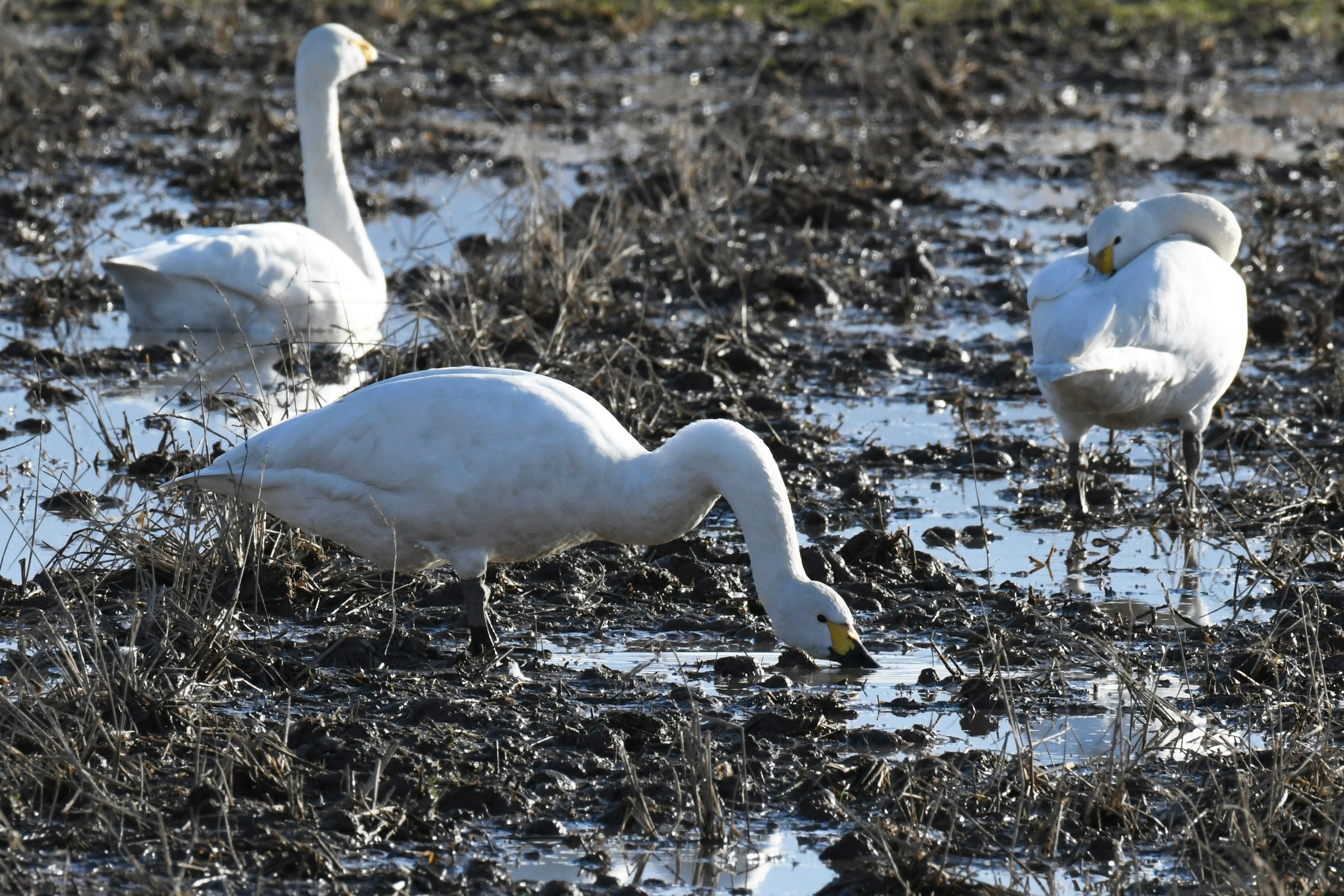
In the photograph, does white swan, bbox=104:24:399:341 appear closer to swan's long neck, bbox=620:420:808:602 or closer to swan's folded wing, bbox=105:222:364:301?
swan's folded wing, bbox=105:222:364:301

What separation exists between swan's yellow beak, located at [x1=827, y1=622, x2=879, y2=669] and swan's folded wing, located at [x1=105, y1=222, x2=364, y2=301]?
156 inches

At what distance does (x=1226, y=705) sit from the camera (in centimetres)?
481

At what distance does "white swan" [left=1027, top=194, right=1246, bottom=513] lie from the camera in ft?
19.5

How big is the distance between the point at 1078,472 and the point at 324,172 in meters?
4.21

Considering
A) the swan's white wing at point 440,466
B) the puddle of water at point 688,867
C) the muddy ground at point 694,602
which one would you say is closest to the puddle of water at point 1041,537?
the muddy ground at point 694,602

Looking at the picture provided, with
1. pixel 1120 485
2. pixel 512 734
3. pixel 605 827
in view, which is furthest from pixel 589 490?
pixel 1120 485

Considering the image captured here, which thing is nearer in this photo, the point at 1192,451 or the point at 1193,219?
the point at 1192,451

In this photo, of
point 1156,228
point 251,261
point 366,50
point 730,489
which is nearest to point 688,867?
point 730,489

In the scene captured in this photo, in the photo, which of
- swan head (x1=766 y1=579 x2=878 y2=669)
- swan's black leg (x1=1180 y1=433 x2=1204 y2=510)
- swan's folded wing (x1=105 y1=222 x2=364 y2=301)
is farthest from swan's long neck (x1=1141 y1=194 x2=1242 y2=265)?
swan's folded wing (x1=105 y1=222 x2=364 y2=301)

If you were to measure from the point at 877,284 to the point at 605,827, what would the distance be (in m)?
6.32

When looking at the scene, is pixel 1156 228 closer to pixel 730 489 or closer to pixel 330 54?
pixel 730 489

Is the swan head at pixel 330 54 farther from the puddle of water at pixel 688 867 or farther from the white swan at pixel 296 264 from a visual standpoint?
the puddle of water at pixel 688 867

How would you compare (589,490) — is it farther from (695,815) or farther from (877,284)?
(877,284)

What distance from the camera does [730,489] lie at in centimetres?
477
